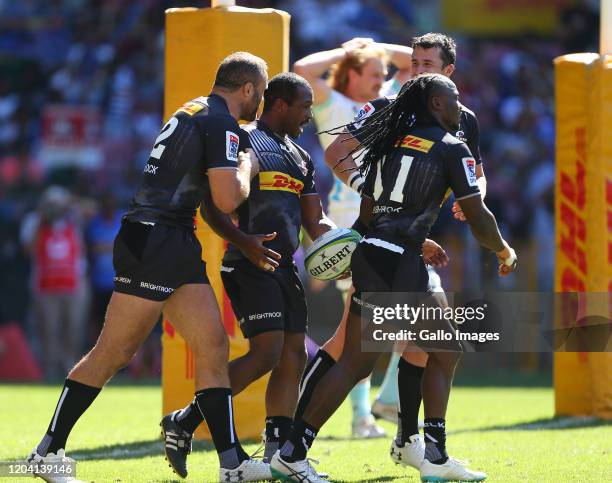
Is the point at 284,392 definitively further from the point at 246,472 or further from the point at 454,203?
the point at 454,203

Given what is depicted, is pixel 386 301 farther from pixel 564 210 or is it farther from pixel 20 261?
pixel 20 261

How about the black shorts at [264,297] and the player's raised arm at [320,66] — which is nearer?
the black shorts at [264,297]

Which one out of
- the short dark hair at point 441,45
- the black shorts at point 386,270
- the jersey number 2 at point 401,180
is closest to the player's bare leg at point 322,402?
the black shorts at point 386,270

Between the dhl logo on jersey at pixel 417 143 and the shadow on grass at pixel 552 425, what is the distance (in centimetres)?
326

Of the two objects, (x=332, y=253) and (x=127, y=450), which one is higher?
(x=332, y=253)

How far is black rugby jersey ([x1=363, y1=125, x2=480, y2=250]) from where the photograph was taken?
6.26 meters

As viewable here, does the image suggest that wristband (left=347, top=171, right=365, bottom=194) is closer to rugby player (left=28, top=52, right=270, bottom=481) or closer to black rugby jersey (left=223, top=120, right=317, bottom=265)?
black rugby jersey (left=223, top=120, right=317, bottom=265)

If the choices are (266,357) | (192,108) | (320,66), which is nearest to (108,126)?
(320,66)

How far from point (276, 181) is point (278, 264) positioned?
52cm

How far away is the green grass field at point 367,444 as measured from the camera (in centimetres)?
686

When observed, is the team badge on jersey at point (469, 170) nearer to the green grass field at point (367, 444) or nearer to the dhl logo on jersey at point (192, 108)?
the dhl logo on jersey at point (192, 108)

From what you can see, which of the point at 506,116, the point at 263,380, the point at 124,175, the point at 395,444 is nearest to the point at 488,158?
the point at 506,116

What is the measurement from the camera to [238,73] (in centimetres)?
654

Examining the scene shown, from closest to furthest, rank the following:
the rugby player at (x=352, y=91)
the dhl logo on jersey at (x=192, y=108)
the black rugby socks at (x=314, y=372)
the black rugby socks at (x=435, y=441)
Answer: the dhl logo on jersey at (x=192, y=108), the black rugby socks at (x=435, y=441), the black rugby socks at (x=314, y=372), the rugby player at (x=352, y=91)
